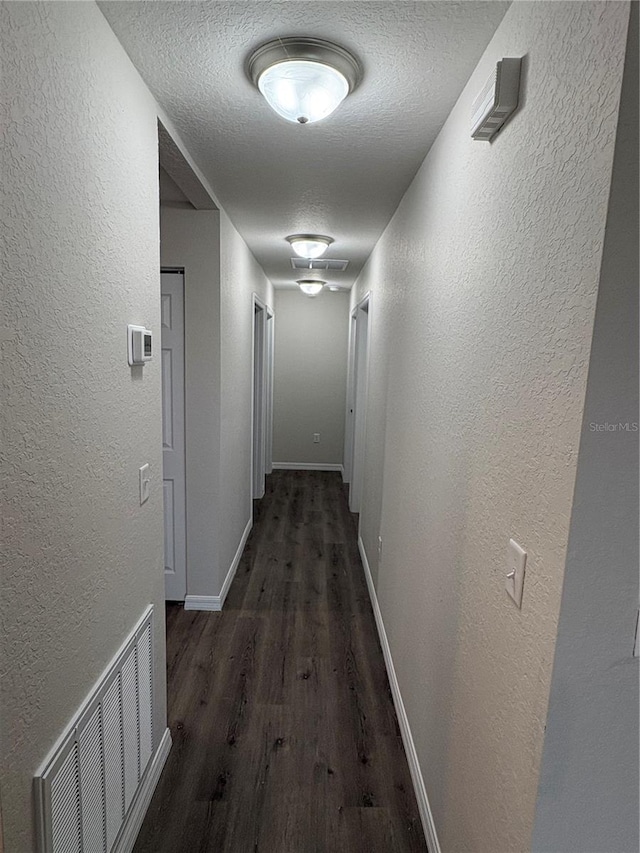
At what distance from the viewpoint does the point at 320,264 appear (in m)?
4.36

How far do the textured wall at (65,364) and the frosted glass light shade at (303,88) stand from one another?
406 millimetres

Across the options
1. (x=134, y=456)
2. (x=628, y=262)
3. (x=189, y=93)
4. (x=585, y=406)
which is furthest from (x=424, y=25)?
(x=134, y=456)

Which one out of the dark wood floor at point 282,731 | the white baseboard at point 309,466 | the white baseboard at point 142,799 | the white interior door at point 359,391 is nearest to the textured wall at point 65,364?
the white baseboard at point 142,799

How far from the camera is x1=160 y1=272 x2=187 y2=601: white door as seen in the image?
2914 mm

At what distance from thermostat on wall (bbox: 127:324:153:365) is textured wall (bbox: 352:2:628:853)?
3.13ft

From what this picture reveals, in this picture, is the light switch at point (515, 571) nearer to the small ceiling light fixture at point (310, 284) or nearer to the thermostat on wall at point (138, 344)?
the thermostat on wall at point (138, 344)

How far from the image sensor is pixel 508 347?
1144 millimetres

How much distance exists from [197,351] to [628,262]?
2.45 meters

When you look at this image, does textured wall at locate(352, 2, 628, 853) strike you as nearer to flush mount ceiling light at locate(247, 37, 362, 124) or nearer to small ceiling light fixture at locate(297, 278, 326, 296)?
flush mount ceiling light at locate(247, 37, 362, 124)

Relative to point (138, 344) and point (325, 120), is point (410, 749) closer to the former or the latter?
point (138, 344)

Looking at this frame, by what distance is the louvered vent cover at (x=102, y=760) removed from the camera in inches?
43.5

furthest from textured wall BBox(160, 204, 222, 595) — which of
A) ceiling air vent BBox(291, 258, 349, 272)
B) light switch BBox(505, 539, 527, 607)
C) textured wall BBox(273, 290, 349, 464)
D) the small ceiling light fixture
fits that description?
textured wall BBox(273, 290, 349, 464)

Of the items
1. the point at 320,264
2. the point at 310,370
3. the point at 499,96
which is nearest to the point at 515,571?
the point at 499,96

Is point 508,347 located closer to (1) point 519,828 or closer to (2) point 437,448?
(2) point 437,448
